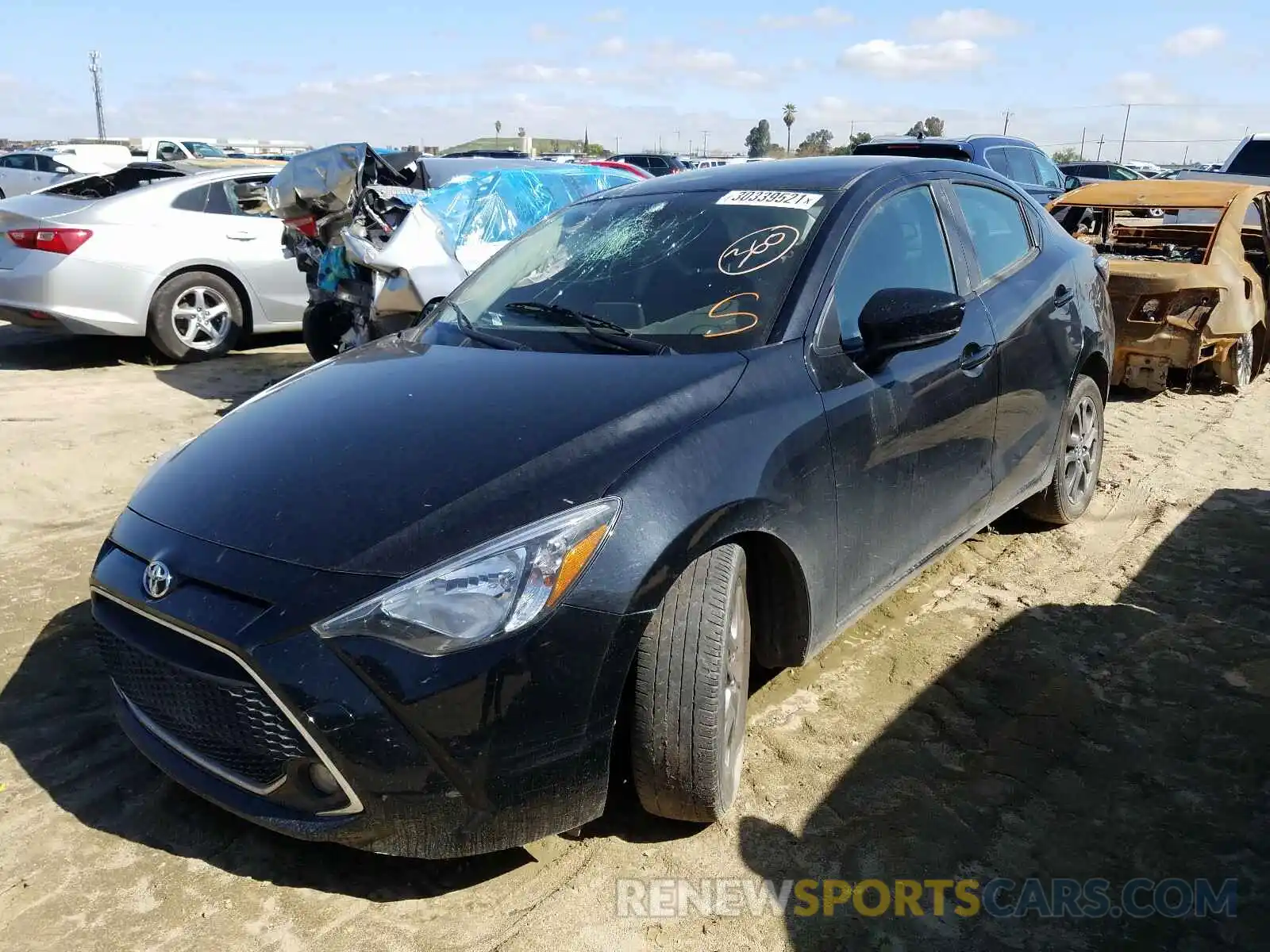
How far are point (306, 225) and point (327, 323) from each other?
34.5 inches

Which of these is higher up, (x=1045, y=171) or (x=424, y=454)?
(x=1045, y=171)

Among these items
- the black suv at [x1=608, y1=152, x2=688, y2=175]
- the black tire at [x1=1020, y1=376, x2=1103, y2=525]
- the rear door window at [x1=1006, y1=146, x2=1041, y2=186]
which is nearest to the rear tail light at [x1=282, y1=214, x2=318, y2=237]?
the black tire at [x1=1020, y1=376, x2=1103, y2=525]

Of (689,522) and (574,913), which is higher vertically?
(689,522)

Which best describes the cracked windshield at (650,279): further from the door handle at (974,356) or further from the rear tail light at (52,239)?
the rear tail light at (52,239)

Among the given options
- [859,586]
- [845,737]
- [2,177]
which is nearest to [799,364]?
[859,586]

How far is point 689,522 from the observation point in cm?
230

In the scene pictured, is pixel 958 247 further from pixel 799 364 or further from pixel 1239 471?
pixel 1239 471

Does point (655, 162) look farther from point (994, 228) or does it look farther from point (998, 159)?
point (994, 228)

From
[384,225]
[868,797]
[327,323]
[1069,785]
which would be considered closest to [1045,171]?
[384,225]

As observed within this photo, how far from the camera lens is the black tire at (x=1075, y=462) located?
14.5ft

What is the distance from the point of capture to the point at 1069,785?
9.18 feet

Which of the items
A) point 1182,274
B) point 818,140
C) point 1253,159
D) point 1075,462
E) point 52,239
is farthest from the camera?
point 818,140

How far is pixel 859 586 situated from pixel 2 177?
23599mm

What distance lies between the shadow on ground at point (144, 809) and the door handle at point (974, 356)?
7.01 feet
